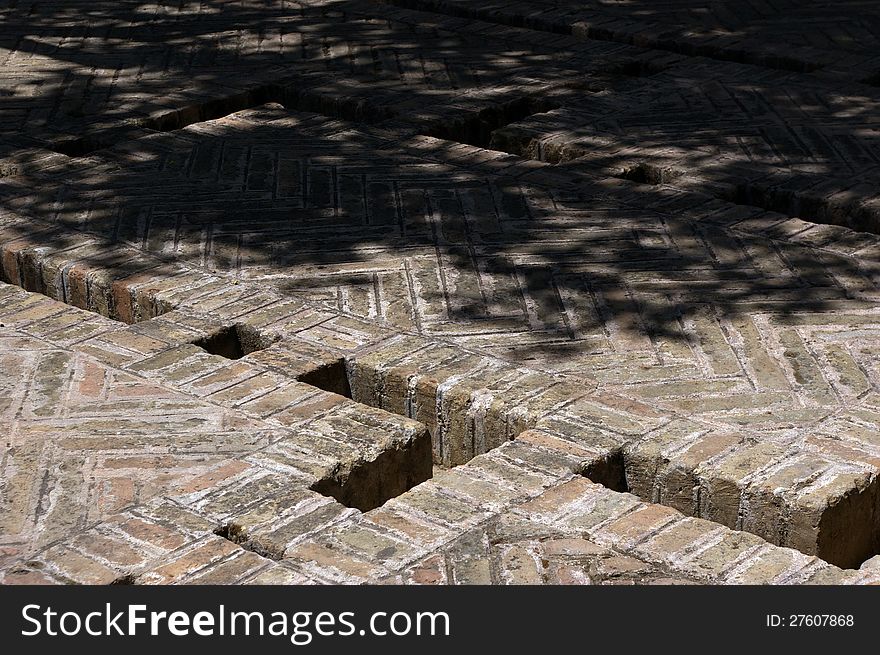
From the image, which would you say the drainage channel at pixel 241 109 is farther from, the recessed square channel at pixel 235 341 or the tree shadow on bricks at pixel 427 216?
the recessed square channel at pixel 235 341

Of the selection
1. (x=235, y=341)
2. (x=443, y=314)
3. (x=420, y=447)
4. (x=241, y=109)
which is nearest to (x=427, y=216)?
Result: (x=443, y=314)

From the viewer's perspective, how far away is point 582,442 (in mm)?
3877

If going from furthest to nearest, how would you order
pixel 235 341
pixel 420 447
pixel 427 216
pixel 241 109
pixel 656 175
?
Answer: pixel 241 109 → pixel 656 175 → pixel 427 216 → pixel 235 341 → pixel 420 447

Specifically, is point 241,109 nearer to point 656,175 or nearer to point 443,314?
point 656,175

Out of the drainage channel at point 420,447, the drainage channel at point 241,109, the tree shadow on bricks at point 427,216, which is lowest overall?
the drainage channel at point 420,447

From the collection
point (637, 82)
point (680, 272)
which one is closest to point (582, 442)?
point (680, 272)

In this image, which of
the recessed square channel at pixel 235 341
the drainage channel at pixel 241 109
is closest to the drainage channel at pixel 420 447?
the recessed square channel at pixel 235 341

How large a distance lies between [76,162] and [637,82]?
315 cm

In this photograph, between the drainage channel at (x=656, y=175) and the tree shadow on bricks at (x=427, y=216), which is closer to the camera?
the tree shadow on bricks at (x=427, y=216)

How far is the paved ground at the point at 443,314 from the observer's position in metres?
3.47

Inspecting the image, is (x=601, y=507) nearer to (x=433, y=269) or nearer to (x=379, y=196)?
(x=433, y=269)

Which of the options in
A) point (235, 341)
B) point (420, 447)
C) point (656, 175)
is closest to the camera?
point (420, 447)

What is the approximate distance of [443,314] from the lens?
476 cm

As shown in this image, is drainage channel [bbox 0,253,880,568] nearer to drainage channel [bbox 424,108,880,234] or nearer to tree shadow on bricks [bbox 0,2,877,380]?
tree shadow on bricks [bbox 0,2,877,380]
